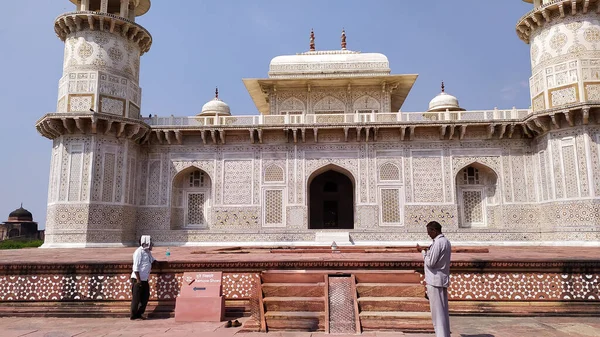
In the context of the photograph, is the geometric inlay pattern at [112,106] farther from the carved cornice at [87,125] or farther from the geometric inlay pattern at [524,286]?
the geometric inlay pattern at [524,286]

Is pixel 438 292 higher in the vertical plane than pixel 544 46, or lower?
lower

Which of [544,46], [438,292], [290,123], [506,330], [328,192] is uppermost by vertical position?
[544,46]

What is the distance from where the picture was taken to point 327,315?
420cm

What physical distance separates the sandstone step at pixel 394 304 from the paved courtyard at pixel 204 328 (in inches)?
12.8

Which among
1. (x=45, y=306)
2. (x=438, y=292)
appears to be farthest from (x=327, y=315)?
(x=45, y=306)

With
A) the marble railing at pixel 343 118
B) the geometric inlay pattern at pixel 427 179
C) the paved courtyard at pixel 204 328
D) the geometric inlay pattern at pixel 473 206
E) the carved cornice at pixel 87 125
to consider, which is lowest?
the paved courtyard at pixel 204 328

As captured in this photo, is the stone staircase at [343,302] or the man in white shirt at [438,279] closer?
the man in white shirt at [438,279]

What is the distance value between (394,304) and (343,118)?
11.2 m

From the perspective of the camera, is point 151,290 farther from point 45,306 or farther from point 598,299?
point 598,299

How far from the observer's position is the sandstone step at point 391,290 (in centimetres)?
444

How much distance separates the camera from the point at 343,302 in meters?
4.35

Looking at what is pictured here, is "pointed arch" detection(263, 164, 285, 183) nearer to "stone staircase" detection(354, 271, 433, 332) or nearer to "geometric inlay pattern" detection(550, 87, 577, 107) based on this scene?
"geometric inlay pattern" detection(550, 87, 577, 107)

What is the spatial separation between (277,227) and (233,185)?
7.03ft

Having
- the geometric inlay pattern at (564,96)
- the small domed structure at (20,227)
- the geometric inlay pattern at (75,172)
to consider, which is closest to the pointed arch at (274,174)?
the geometric inlay pattern at (75,172)
